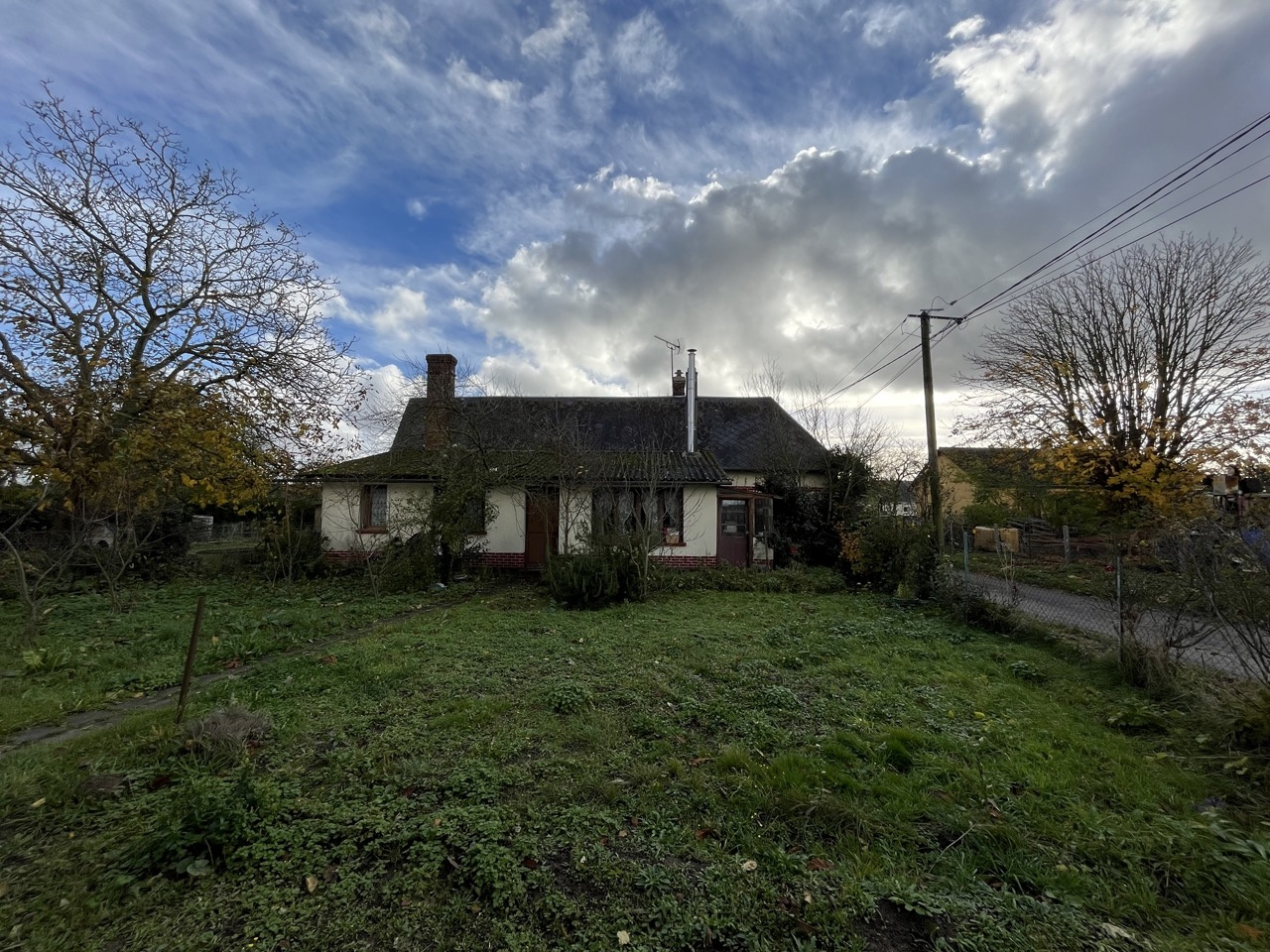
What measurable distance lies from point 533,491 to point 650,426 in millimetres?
8828

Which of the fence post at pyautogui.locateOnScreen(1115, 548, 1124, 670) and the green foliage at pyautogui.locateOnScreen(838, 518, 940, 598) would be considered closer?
the fence post at pyautogui.locateOnScreen(1115, 548, 1124, 670)

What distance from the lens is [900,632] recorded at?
8219mm

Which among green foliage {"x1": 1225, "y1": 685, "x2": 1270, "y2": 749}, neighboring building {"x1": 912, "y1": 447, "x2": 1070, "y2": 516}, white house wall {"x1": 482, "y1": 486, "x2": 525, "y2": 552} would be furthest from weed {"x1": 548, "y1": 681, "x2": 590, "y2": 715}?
neighboring building {"x1": 912, "y1": 447, "x2": 1070, "y2": 516}

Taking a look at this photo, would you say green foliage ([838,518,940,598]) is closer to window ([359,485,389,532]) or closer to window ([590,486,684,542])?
window ([590,486,684,542])

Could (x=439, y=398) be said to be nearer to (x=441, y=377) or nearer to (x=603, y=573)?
(x=441, y=377)

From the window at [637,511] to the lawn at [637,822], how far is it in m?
5.97

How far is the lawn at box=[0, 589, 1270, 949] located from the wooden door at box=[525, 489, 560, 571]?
935 centimetres

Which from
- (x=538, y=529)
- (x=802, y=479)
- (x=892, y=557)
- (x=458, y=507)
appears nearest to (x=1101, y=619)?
(x=892, y=557)

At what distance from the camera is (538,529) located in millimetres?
15914

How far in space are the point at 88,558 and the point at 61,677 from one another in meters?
7.49

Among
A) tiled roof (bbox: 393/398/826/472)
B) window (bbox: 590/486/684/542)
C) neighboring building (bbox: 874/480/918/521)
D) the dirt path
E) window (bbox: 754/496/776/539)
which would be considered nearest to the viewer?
the dirt path

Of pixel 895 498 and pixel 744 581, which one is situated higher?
pixel 895 498

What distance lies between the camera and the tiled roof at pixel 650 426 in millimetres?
17469

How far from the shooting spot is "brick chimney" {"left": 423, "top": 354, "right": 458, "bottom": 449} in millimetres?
15867
